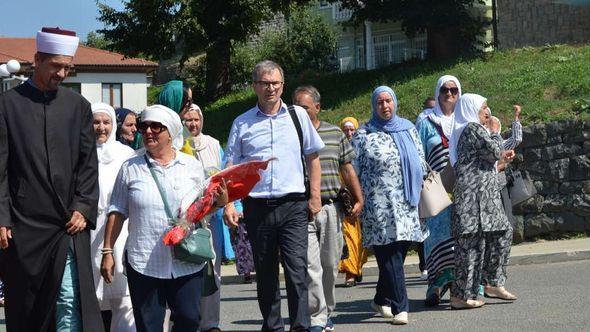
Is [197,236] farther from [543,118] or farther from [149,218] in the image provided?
[543,118]

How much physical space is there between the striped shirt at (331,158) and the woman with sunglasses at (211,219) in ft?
2.64

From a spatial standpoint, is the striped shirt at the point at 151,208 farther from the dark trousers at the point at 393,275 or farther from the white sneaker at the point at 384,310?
the white sneaker at the point at 384,310

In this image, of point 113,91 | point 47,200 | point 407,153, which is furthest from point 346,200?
point 113,91

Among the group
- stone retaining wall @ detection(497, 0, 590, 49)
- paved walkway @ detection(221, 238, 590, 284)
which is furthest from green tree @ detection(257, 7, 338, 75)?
paved walkway @ detection(221, 238, 590, 284)

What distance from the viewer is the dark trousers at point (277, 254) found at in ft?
27.4

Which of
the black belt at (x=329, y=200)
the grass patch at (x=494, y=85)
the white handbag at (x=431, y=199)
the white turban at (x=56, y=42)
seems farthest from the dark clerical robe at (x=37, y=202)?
the grass patch at (x=494, y=85)

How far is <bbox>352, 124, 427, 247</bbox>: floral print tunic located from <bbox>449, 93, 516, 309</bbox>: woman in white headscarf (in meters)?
0.52

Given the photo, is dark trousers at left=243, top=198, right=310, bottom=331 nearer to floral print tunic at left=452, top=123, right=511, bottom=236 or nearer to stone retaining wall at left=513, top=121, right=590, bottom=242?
floral print tunic at left=452, top=123, right=511, bottom=236

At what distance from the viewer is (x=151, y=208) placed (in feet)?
22.7

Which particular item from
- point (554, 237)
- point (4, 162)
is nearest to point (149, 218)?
point (4, 162)

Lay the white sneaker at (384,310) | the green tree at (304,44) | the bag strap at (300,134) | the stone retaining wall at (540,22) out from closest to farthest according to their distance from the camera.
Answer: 1. the bag strap at (300,134)
2. the white sneaker at (384,310)
3. the stone retaining wall at (540,22)
4. the green tree at (304,44)

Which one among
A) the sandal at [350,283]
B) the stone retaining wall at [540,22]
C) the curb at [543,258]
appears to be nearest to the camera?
the sandal at [350,283]

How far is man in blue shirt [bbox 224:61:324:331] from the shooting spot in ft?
27.4

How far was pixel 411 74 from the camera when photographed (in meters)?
27.8
